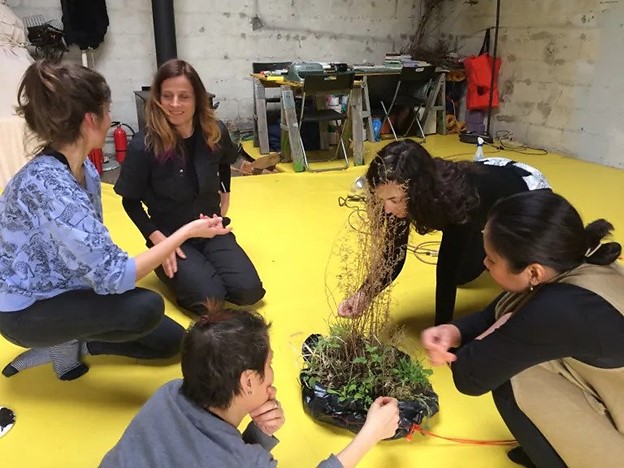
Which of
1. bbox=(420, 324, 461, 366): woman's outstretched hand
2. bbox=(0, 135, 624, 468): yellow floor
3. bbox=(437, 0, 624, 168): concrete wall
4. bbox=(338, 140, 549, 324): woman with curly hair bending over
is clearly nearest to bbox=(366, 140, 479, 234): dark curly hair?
bbox=(338, 140, 549, 324): woman with curly hair bending over

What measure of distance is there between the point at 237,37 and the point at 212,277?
12.9 feet

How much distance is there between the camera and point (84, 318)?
5.30ft

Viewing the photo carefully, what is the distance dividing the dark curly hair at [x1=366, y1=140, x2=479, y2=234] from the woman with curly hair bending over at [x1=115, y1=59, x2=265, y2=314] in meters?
0.82

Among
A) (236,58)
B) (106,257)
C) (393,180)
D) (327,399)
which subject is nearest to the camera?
(106,257)

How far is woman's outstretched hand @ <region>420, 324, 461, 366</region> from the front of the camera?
1.45 metres

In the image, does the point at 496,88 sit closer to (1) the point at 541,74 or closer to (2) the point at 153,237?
(1) the point at 541,74

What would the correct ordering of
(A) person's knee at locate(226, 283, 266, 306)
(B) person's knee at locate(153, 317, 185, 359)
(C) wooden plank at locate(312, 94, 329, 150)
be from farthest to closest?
1. (C) wooden plank at locate(312, 94, 329, 150)
2. (A) person's knee at locate(226, 283, 266, 306)
3. (B) person's knee at locate(153, 317, 185, 359)

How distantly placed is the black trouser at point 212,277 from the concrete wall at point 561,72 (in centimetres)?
378

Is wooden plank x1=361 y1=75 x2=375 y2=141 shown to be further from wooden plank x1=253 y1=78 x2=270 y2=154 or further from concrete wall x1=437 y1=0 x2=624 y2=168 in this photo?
concrete wall x1=437 y1=0 x2=624 y2=168

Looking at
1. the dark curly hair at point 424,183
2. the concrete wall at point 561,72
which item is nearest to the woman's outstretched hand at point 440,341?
the dark curly hair at point 424,183

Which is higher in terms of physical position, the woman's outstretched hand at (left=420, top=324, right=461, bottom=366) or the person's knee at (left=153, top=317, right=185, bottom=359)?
the woman's outstretched hand at (left=420, top=324, right=461, bottom=366)

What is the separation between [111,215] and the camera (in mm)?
3367

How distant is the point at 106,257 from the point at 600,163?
4596mm

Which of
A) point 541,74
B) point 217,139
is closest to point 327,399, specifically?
point 217,139
